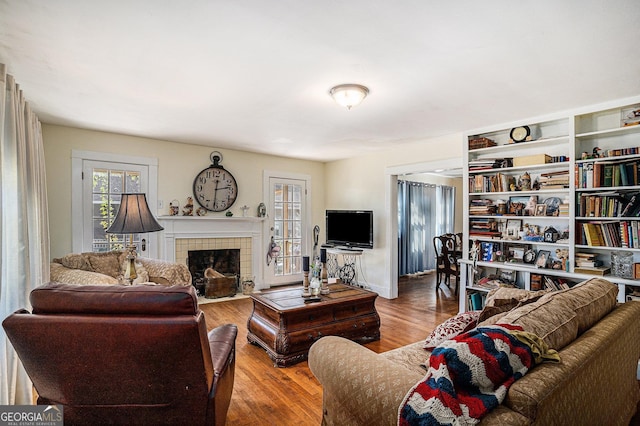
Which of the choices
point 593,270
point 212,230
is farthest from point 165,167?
point 593,270

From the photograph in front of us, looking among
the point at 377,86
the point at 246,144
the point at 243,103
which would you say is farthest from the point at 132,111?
the point at 377,86

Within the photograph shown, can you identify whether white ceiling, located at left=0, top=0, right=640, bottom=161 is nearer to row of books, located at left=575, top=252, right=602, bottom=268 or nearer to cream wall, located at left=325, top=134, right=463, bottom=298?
cream wall, located at left=325, top=134, right=463, bottom=298

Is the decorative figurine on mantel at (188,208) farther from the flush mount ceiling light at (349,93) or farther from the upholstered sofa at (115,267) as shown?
the flush mount ceiling light at (349,93)

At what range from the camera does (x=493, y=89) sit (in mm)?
2807

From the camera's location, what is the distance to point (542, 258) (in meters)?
3.64

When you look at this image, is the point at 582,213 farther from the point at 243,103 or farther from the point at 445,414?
the point at 243,103

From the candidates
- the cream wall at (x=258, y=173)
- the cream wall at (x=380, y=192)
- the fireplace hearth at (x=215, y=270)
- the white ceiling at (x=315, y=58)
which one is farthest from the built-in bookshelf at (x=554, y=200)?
the fireplace hearth at (x=215, y=270)

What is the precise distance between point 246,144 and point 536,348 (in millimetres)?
4615

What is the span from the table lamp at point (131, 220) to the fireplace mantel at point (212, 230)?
2.30 m

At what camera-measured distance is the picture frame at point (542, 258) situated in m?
3.60

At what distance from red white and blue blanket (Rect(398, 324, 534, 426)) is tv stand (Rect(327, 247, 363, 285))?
436cm

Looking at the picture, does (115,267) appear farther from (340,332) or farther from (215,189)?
(340,332)

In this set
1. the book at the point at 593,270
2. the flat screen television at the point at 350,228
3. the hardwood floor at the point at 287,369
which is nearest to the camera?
the hardwood floor at the point at 287,369

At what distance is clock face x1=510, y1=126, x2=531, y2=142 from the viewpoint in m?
3.76
